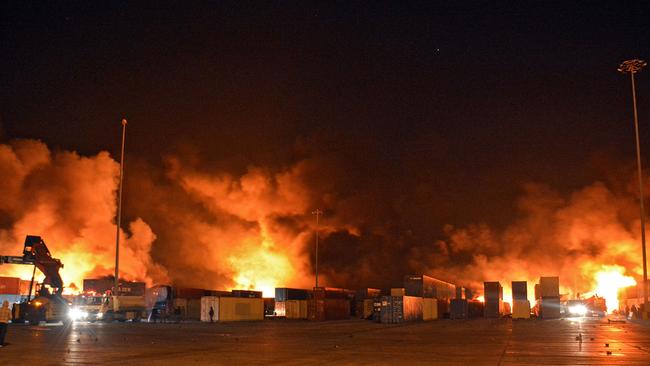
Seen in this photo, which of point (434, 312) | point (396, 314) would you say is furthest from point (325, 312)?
point (434, 312)

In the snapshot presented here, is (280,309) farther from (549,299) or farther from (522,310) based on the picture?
(549,299)

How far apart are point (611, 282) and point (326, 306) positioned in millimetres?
38862

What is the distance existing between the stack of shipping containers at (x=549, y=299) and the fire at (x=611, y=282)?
14053 millimetres

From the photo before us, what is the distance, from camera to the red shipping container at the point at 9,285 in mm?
69375

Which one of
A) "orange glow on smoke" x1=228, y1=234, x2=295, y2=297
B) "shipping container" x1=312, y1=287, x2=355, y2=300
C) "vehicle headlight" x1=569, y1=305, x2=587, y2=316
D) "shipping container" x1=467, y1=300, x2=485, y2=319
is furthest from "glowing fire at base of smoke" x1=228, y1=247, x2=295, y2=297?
"vehicle headlight" x1=569, y1=305, x2=587, y2=316

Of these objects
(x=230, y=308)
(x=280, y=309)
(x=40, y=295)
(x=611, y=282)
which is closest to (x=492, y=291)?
(x=611, y=282)

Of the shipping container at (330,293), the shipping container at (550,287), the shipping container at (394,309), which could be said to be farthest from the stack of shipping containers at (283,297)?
the shipping container at (550,287)

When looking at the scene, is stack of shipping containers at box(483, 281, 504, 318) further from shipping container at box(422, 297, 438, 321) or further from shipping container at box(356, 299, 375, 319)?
shipping container at box(356, 299, 375, 319)

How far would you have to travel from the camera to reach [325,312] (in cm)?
6153

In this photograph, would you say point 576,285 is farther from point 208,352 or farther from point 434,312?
point 208,352

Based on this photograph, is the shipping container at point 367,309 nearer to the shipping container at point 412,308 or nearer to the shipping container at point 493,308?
the shipping container at point 412,308

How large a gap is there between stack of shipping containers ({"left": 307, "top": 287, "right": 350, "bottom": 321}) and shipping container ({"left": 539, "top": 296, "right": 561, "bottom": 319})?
823 inches

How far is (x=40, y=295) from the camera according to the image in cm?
4700

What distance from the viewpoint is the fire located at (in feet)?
251
